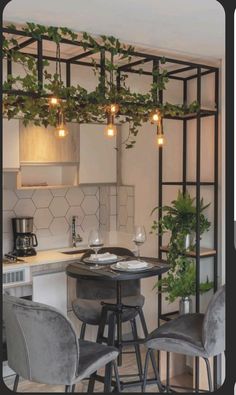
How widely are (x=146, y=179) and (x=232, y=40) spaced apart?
2801 mm

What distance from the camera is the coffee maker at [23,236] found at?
367cm

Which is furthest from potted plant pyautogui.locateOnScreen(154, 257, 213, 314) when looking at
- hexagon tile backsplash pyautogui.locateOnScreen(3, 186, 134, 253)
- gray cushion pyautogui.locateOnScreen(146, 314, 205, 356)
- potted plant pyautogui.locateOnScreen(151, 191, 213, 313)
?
hexagon tile backsplash pyautogui.locateOnScreen(3, 186, 134, 253)

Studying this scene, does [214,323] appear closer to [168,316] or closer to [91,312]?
[91,312]

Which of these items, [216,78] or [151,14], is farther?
[216,78]

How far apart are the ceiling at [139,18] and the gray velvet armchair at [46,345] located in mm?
1288

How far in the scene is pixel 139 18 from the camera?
2.32 meters

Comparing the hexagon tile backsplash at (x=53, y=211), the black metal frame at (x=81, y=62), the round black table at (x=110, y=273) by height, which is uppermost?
the black metal frame at (x=81, y=62)

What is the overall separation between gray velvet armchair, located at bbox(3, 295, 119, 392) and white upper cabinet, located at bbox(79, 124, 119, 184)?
76.7 inches

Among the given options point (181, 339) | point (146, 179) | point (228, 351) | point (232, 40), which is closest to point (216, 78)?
point (146, 179)

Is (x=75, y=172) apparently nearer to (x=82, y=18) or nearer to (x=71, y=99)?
(x=71, y=99)

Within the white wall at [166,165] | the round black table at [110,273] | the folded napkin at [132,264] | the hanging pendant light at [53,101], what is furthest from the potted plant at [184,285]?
the hanging pendant light at [53,101]

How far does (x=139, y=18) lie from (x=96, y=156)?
5.96 feet

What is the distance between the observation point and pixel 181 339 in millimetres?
2459

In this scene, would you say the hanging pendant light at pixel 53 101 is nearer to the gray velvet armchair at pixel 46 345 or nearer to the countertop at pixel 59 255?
the gray velvet armchair at pixel 46 345
